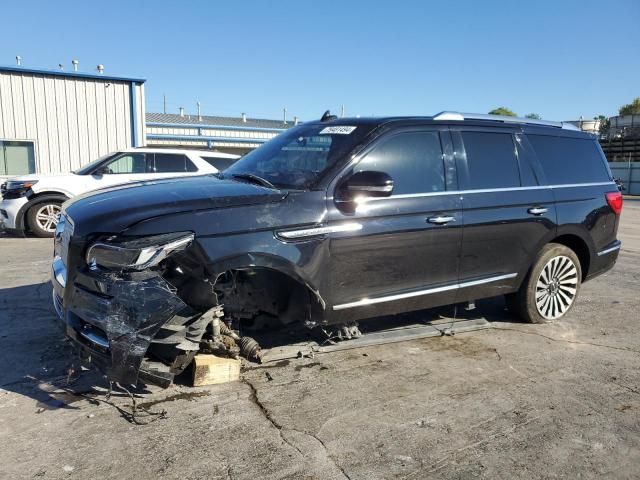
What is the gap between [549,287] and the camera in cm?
541

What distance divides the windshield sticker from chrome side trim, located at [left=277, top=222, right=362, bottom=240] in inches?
34.8

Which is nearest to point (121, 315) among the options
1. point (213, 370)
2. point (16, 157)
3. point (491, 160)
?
point (213, 370)

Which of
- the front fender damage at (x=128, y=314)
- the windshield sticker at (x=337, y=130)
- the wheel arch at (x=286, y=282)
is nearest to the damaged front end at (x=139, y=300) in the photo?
the front fender damage at (x=128, y=314)

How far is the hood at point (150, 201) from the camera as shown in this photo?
129 inches

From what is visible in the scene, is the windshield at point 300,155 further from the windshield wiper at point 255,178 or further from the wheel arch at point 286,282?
the wheel arch at point 286,282

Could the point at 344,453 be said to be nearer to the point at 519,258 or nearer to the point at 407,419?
the point at 407,419

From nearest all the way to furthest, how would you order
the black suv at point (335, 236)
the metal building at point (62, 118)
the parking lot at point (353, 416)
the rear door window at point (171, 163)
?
the parking lot at point (353, 416)
the black suv at point (335, 236)
the rear door window at point (171, 163)
the metal building at point (62, 118)

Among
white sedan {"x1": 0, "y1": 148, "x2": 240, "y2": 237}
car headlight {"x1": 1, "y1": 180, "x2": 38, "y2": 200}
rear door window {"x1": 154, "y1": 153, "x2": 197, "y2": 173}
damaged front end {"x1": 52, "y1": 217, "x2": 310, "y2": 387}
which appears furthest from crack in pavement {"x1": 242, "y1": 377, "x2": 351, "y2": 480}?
car headlight {"x1": 1, "y1": 180, "x2": 38, "y2": 200}

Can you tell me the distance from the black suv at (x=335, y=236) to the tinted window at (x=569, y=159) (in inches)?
0.8

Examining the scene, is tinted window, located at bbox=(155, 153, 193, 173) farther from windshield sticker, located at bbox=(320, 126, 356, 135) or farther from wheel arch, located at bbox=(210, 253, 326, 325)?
wheel arch, located at bbox=(210, 253, 326, 325)

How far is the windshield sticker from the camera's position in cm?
438

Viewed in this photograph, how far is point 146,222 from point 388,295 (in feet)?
6.54

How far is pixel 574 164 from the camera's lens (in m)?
5.56

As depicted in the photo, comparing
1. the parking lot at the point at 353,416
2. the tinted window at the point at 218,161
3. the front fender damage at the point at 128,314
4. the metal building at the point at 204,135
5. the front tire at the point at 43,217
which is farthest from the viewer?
the metal building at the point at 204,135
